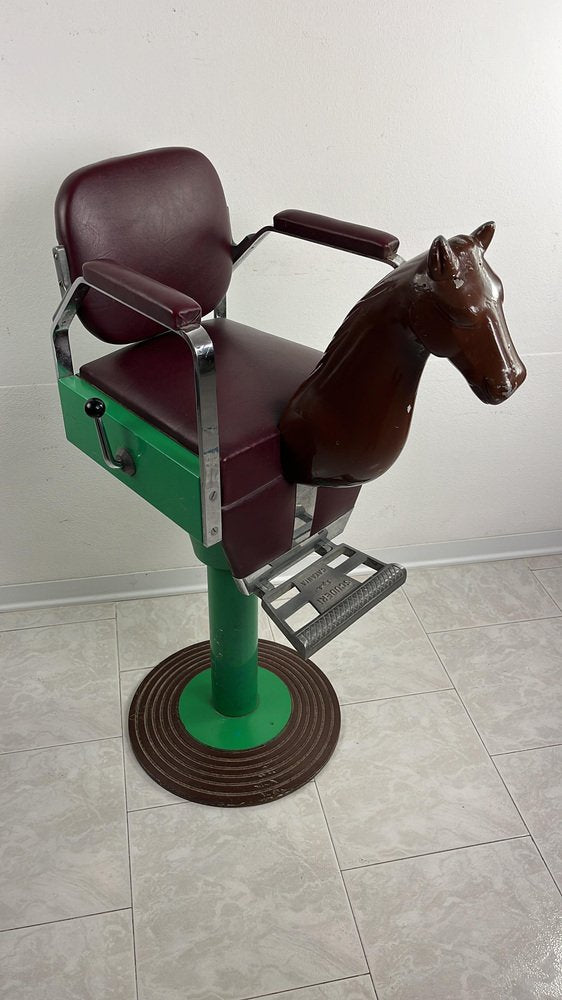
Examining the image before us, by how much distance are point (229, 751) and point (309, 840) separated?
32 cm

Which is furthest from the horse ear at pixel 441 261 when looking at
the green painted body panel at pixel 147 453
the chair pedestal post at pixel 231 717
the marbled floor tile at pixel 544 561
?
the marbled floor tile at pixel 544 561

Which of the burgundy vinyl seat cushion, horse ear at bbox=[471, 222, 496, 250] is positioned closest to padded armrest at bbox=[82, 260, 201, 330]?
the burgundy vinyl seat cushion

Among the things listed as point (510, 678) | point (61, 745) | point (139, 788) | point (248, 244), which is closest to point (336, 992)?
point (139, 788)

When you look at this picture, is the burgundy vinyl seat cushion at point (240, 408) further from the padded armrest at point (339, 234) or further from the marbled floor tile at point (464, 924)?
the marbled floor tile at point (464, 924)

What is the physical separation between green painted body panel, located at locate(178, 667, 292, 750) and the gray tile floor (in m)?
0.18

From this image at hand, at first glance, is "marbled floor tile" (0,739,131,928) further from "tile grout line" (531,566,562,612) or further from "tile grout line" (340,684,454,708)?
"tile grout line" (531,566,562,612)

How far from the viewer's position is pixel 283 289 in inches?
91.0

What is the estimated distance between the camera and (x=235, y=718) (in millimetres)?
2268

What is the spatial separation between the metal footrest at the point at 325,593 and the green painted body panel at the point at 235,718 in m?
0.50

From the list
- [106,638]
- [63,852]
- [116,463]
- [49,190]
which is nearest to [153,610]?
[106,638]

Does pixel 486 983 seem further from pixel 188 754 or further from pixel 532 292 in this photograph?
pixel 532 292

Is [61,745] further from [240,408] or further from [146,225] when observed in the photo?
[146,225]

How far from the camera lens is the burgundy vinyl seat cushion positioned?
1551 mm

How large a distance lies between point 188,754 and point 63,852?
393 millimetres
